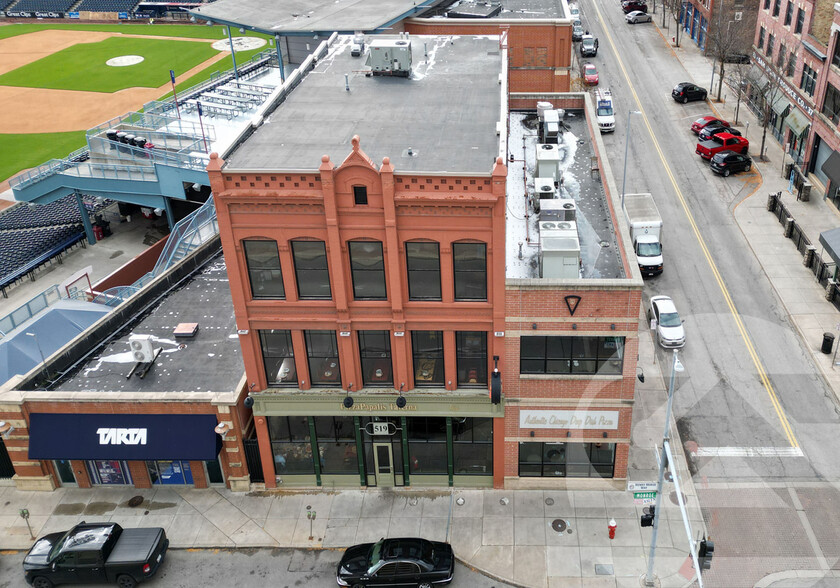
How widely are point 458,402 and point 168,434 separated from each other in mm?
11288

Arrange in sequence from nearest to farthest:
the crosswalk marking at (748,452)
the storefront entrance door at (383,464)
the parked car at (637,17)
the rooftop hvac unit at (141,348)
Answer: the storefront entrance door at (383,464) → the rooftop hvac unit at (141,348) → the crosswalk marking at (748,452) → the parked car at (637,17)

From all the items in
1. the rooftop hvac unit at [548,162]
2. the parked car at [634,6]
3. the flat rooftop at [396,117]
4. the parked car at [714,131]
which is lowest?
the parked car at [714,131]

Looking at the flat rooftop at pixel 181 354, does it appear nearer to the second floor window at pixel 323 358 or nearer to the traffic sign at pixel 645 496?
the second floor window at pixel 323 358

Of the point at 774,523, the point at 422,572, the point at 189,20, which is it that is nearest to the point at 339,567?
the point at 422,572

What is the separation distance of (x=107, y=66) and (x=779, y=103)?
85457 millimetres

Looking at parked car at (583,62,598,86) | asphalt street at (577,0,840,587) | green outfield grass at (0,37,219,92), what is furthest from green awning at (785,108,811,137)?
green outfield grass at (0,37,219,92)

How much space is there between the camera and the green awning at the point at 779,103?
5919cm

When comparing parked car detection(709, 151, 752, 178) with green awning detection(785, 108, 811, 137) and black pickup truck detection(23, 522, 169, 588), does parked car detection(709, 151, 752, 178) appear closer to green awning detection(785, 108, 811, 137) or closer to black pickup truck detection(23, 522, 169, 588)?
green awning detection(785, 108, 811, 137)

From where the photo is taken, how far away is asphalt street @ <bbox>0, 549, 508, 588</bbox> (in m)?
28.0

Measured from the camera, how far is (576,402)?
96.5 ft

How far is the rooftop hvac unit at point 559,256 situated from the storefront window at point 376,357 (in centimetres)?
630

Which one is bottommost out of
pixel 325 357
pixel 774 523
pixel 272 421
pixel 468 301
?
pixel 774 523

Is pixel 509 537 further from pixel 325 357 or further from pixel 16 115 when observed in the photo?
pixel 16 115

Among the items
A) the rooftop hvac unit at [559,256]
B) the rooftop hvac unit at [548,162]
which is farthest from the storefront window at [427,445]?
the rooftop hvac unit at [548,162]
